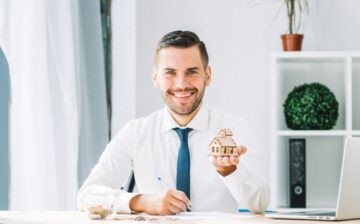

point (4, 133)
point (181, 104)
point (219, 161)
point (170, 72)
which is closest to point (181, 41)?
point (170, 72)

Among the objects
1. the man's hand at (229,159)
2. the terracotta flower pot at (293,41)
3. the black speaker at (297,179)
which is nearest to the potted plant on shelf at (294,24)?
the terracotta flower pot at (293,41)

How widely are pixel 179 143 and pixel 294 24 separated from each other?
159 centimetres

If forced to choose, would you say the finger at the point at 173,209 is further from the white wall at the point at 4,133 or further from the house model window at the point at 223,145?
the white wall at the point at 4,133

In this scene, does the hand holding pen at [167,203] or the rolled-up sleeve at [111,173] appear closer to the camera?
the hand holding pen at [167,203]

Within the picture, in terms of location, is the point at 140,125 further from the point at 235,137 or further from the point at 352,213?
the point at 352,213

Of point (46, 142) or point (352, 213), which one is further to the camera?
point (46, 142)

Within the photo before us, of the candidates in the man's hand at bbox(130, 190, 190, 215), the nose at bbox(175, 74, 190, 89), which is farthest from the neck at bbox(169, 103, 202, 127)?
the man's hand at bbox(130, 190, 190, 215)

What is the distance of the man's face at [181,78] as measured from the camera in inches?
111

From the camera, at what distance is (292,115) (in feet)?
13.3

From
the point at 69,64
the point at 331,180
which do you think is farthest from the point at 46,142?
the point at 331,180

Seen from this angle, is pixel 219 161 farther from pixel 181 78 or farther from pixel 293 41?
pixel 293 41

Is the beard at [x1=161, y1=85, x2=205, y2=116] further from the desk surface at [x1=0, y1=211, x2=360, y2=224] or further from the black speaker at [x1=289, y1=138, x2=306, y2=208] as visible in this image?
the black speaker at [x1=289, y1=138, x2=306, y2=208]

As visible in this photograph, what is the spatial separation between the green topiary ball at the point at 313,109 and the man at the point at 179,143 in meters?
1.17

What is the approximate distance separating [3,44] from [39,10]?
0.26 meters
